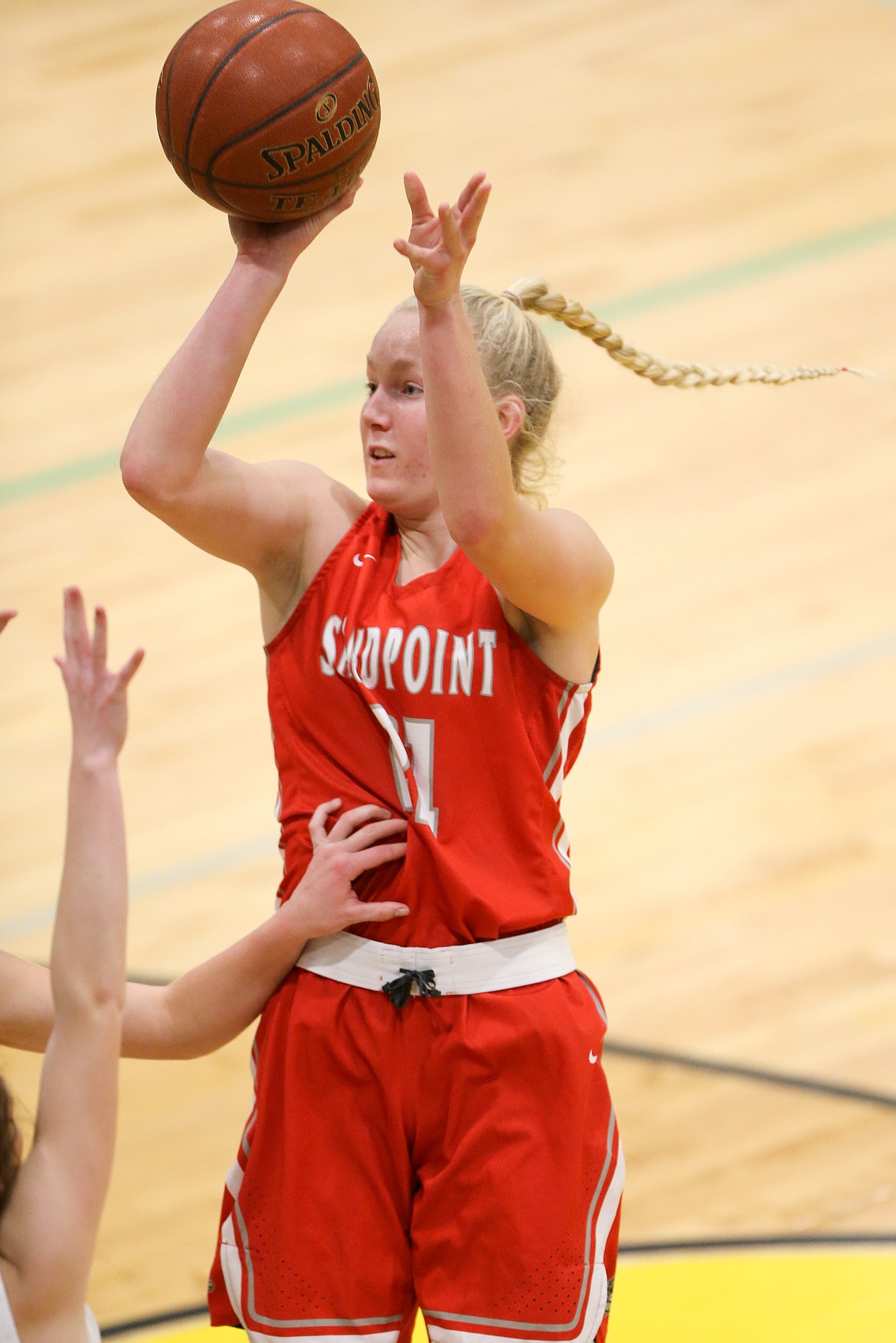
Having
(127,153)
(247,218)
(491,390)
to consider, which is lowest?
(491,390)

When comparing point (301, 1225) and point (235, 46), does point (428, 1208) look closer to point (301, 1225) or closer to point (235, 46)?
point (301, 1225)

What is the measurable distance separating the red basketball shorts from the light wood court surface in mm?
1089

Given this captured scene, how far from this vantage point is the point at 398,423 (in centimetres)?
274

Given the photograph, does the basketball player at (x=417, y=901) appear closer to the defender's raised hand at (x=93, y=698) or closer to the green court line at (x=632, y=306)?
the defender's raised hand at (x=93, y=698)

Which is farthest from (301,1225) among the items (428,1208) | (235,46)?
(235,46)

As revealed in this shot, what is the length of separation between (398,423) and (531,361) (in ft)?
0.83

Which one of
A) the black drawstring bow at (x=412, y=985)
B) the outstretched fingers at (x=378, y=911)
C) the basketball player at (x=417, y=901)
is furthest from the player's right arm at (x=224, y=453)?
the black drawstring bow at (x=412, y=985)

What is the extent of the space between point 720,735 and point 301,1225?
312 cm

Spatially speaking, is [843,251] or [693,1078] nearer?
[693,1078]

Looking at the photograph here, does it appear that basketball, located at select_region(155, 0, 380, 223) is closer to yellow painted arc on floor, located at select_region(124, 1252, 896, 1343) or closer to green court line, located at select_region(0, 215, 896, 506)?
yellow painted arc on floor, located at select_region(124, 1252, 896, 1343)

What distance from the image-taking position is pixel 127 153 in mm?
8492

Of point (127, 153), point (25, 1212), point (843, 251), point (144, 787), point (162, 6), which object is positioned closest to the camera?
point (25, 1212)

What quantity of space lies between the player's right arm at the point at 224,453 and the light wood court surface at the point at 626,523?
0.61 metres

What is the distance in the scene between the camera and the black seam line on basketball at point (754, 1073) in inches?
171
